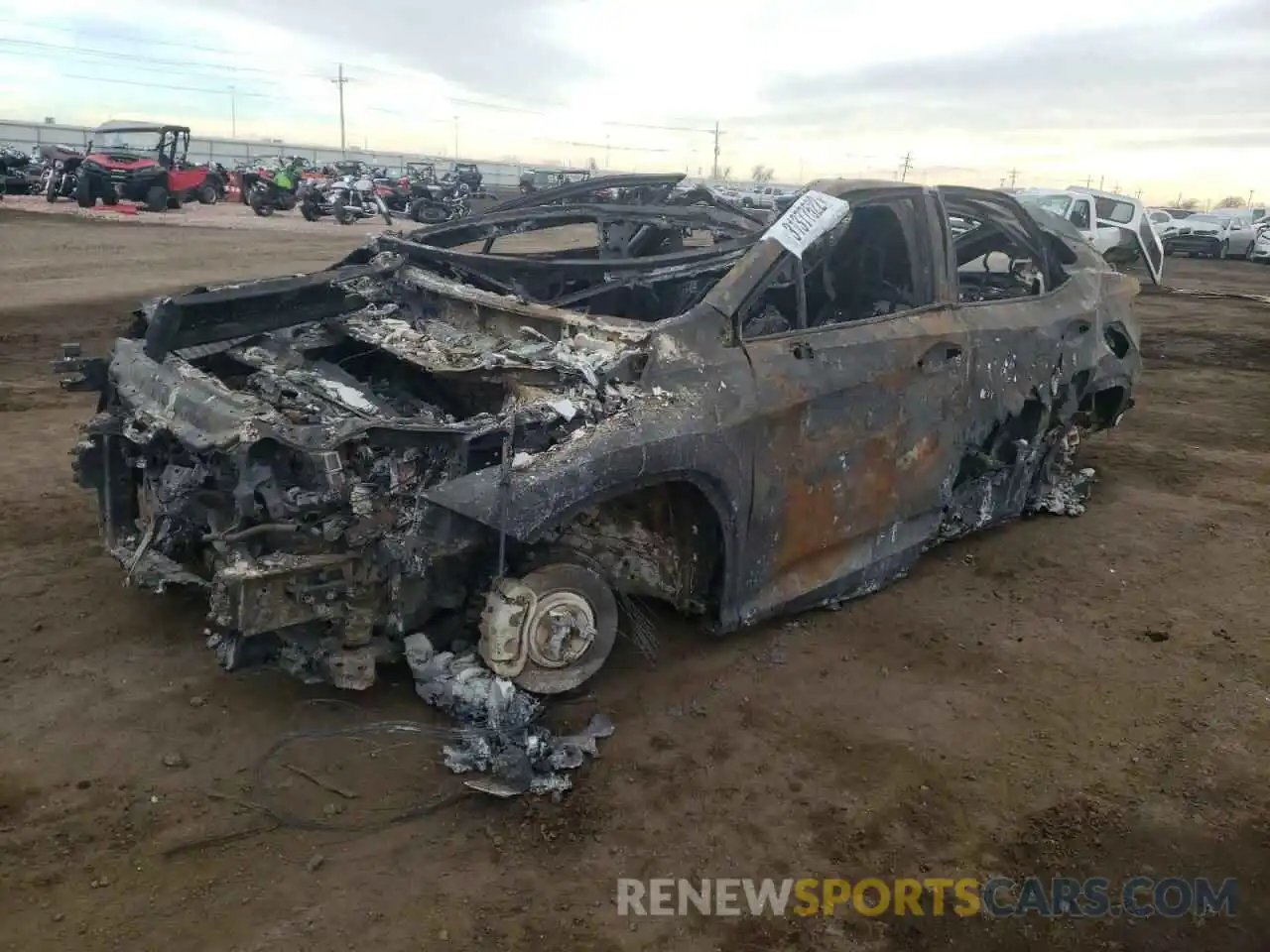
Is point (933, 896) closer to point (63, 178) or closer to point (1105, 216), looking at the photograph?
point (1105, 216)

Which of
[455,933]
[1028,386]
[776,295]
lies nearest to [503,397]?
[776,295]

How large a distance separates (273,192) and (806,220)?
27966 mm

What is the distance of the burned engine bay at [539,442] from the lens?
3.17 meters

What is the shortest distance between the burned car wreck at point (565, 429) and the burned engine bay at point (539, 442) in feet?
0.04

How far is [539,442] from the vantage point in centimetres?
327

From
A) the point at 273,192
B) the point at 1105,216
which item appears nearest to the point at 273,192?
the point at 273,192

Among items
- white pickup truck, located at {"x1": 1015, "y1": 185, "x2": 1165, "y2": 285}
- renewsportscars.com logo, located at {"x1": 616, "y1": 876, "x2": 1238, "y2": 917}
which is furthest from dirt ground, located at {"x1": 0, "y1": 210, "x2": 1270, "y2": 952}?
white pickup truck, located at {"x1": 1015, "y1": 185, "x2": 1165, "y2": 285}

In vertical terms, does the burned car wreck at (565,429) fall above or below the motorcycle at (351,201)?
below

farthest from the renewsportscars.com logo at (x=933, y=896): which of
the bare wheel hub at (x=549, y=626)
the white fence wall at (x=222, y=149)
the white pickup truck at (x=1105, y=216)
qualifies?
the white fence wall at (x=222, y=149)

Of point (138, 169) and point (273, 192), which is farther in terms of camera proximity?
point (273, 192)

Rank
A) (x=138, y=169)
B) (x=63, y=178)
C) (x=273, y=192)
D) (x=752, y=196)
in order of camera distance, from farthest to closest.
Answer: (x=752, y=196), (x=273, y=192), (x=63, y=178), (x=138, y=169)

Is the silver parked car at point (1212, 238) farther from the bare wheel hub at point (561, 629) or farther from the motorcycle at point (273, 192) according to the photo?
the bare wheel hub at point (561, 629)

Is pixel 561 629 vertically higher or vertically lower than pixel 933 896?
higher

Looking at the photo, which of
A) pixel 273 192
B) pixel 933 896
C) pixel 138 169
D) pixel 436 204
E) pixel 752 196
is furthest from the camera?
pixel 752 196
